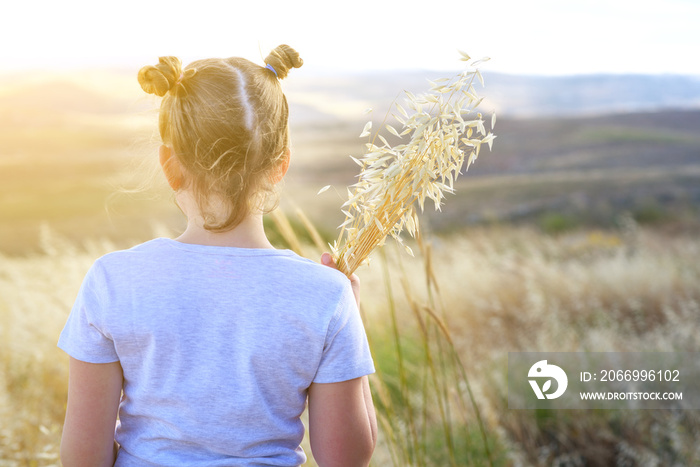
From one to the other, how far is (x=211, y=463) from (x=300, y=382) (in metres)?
0.24

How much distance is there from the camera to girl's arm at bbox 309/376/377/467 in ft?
3.81

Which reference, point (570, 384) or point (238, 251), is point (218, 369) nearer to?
point (238, 251)

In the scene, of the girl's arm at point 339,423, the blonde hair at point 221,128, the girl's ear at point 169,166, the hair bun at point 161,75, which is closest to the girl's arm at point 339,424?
the girl's arm at point 339,423

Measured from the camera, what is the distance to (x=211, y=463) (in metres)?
1.15

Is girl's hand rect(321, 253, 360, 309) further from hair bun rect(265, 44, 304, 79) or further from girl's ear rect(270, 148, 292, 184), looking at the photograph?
hair bun rect(265, 44, 304, 79)

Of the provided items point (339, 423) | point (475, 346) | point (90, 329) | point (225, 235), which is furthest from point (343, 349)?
point (475, 346)

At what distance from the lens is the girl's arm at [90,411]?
1166 mm

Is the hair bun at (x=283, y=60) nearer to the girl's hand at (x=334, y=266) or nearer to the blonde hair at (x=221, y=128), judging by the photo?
the blonde hair at (x=221, y=128)

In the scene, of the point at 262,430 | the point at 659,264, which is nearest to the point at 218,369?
the point at 262,430

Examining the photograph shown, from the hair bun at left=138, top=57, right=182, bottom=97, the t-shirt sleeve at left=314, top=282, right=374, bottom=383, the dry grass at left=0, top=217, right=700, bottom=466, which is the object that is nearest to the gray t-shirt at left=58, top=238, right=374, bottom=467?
the t-shirt sleeve at left=314, top=282, right=374, bottom=383

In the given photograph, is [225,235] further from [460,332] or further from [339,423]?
[460,332]

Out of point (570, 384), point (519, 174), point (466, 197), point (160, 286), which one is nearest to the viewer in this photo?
point (160, 286)

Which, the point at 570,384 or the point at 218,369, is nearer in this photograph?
the point at 218,369

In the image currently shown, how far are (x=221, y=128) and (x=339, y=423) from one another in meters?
0.63
